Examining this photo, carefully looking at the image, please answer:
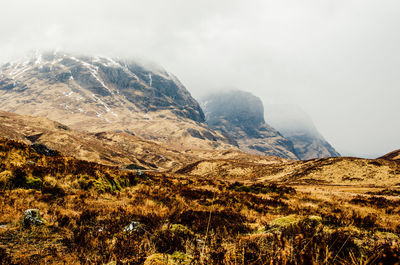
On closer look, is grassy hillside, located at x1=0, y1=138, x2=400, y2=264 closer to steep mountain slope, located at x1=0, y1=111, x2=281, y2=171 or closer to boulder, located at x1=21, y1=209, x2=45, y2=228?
boulder, located at x1=21, y1=209, x2=45, y2=228

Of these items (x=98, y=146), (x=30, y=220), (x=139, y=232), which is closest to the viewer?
(x=139, y=232)

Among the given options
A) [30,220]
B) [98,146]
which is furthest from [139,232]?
[98,146]

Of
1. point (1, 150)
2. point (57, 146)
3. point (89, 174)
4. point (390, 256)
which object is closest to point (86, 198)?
point (89, 174)

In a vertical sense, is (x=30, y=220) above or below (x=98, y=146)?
above

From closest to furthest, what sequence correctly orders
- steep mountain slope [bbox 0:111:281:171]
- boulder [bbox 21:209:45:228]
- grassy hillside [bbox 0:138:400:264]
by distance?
grassy hillside [bbox 0:138:400:264]
boulder [bbox 21:209:45:228]
steep mountain slope [bbox 0:111:281:171]

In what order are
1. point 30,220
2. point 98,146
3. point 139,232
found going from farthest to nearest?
point 98,146
point 30,220
point 139,232

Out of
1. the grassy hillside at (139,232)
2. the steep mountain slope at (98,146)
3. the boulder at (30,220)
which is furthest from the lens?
the steep mountain slope at (98,146)

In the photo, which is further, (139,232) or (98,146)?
(98,146)

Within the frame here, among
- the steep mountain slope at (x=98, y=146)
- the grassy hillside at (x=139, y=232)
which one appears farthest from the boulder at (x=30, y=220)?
the steep mountain slope at (x=98, y=146)

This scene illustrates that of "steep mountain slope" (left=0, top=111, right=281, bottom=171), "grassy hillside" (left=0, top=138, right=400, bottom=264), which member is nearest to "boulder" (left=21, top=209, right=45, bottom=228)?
"grassy hillside" (left=0, top=138, right=400, bottom=264)

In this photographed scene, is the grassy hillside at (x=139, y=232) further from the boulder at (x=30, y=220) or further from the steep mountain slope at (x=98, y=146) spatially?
the steep mountain slope at (x=98, y=146)

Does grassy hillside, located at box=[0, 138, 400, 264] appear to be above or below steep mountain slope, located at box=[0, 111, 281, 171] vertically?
above

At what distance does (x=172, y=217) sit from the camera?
711cm

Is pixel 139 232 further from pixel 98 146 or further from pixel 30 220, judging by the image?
pixel 98 146
